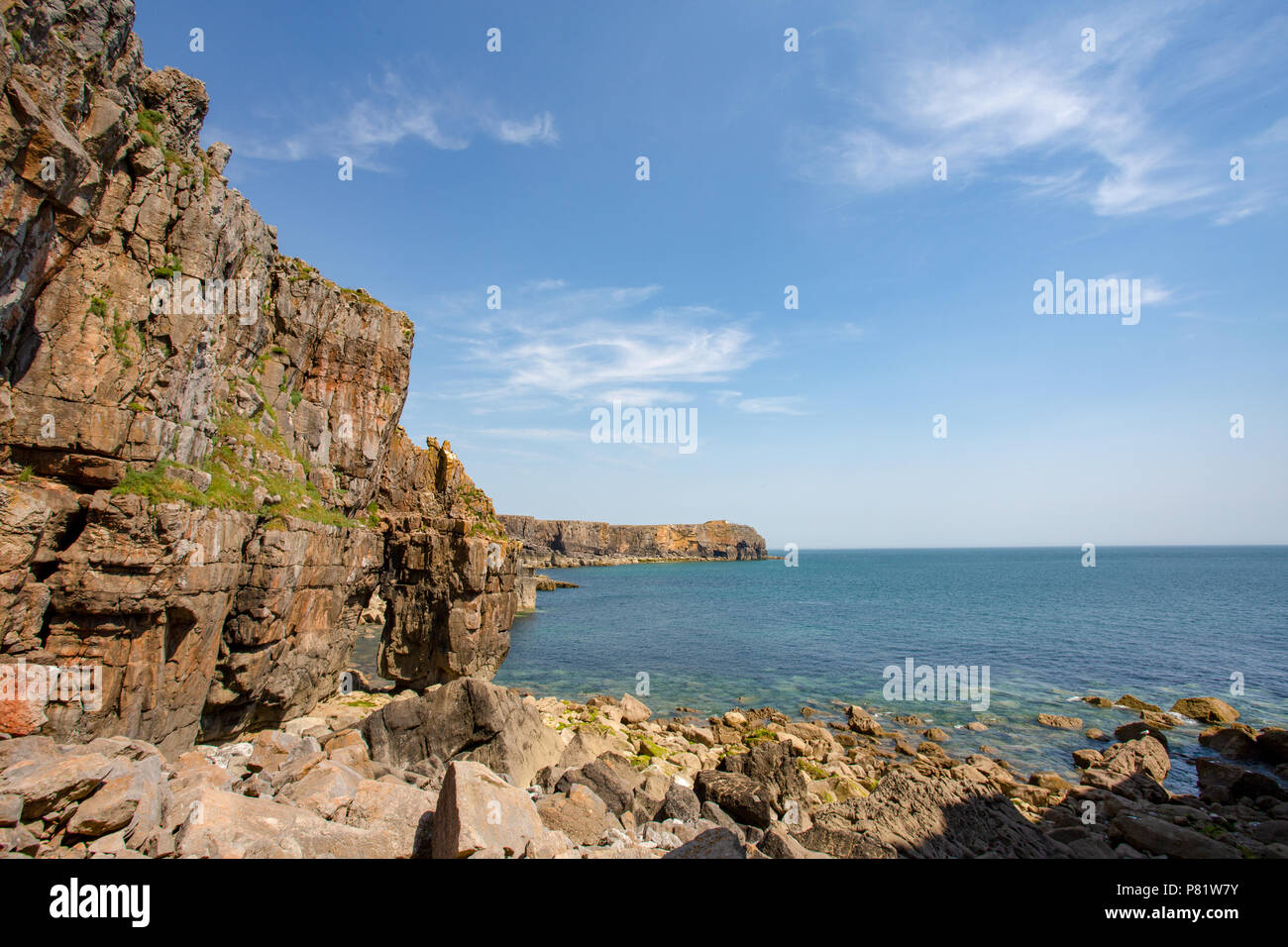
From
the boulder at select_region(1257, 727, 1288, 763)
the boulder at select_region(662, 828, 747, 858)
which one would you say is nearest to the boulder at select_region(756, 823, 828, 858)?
the boulder at select_region(662, 828, 747, 858)

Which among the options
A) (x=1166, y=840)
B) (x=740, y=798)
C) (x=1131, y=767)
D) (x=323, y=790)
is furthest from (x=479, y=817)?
(x=1131, y=767)

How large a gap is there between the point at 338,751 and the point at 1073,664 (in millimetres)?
53465

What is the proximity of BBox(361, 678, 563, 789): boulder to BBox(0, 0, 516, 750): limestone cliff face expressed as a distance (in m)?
5.63

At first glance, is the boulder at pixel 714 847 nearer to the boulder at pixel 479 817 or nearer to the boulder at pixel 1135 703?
the boulder at pixel 479 817

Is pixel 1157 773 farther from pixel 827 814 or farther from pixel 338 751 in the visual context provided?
pixel 338 751

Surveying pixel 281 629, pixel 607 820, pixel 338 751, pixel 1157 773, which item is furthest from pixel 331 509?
pixel 1157 773

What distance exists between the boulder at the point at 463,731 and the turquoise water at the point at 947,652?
1720 centimetres

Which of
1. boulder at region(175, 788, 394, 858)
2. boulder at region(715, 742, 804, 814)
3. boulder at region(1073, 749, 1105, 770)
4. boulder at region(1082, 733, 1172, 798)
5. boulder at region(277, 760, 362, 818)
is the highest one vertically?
boulder at region(175, 788, 394, 858)

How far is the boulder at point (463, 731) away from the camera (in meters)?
22.0

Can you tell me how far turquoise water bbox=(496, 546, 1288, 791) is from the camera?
37000 millimetres

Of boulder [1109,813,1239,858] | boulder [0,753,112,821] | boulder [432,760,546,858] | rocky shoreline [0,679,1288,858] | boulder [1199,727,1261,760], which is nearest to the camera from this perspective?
boulder [0,753,112,821]

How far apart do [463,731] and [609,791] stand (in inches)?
275

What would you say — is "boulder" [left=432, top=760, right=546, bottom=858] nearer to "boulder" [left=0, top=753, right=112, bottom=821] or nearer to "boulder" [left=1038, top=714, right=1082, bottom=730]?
"boulder" [left=0, top=753, right=112, bottom=821]
